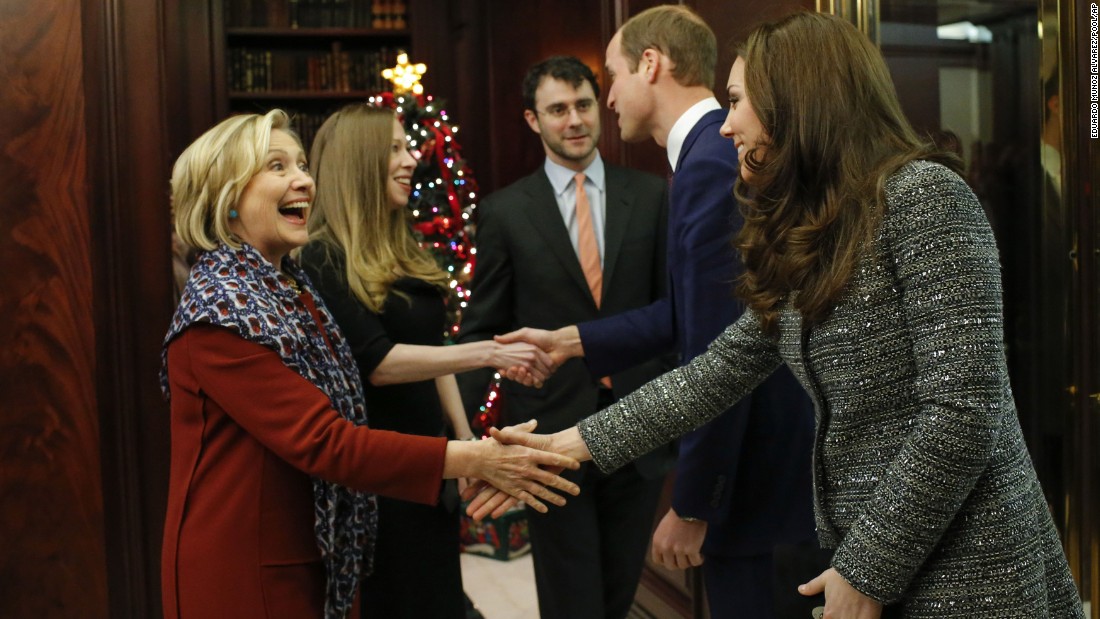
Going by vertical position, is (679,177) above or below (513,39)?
below

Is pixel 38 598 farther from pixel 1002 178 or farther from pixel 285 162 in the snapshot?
Answer: pixel 1002 178

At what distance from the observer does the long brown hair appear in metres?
1.42

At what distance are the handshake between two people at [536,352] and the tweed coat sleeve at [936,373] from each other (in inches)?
59.7

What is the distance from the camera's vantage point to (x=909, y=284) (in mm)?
1338

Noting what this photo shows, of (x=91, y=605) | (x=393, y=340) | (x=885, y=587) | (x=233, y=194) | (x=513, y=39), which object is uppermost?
(x=513, y=39)

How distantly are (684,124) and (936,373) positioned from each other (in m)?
1.20

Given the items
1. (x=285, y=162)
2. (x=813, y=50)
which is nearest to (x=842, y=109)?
(x=813, y=50)

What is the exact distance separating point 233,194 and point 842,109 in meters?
1.13

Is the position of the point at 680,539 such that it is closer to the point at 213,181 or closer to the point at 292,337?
the point at 292,337

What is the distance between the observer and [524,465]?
2080 mm

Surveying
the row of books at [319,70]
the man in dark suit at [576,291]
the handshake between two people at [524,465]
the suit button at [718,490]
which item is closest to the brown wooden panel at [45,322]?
the man in dark suit at [576,291]

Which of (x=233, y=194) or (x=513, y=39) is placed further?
(x=513, y=39)

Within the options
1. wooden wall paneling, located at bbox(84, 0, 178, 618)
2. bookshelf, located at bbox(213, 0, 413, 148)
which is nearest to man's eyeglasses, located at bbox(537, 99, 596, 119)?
wooden wall paneling, located at bbox(84, 0, 178, 618)

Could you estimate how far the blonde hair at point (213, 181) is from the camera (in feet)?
6.57
